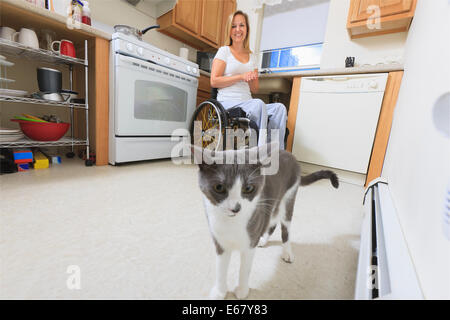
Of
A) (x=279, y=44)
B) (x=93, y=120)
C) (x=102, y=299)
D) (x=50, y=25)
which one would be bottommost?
(x=102, y=299)

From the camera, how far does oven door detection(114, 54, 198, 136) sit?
164cm

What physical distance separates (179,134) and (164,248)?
1618mm

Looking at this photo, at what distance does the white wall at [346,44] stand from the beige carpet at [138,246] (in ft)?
6.28

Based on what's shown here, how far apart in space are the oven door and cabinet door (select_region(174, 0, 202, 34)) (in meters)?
0.89

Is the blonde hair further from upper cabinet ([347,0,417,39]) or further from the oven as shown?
upper cabinet ([347,0,417,39])

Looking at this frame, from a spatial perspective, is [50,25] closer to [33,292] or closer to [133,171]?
[133,171]

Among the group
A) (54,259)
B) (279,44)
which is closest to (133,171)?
(54,259)

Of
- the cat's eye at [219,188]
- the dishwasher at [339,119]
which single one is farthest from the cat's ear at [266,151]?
the dishwasher at [339,119]

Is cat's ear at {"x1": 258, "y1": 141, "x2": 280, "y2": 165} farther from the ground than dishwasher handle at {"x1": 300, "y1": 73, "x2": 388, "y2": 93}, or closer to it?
closer to it

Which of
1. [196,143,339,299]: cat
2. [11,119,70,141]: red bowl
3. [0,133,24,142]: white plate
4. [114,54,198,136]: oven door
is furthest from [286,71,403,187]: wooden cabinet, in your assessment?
[0,133,24,142]: white plate

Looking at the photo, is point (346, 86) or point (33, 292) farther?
point (346, 86)

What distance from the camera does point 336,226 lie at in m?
0.96

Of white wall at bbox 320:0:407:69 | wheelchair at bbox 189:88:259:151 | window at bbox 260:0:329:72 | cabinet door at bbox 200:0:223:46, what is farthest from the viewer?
cabinet door at bbox 200:0:223:46

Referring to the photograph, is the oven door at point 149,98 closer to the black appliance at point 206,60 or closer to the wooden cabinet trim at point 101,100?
the wooden cabinet trim at point 101,100
